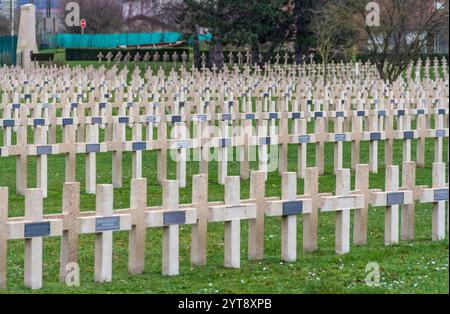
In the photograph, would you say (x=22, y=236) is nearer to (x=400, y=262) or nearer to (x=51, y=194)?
(x=400, y=262)

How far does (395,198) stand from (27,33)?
4630 centimetres

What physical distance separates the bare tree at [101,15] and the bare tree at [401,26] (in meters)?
30.9

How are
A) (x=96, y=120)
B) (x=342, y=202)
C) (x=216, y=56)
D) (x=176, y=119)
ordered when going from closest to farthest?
(x=342, y=202) < (x=96, y=120) < (x=176, y=119) < (x=216, y=56)

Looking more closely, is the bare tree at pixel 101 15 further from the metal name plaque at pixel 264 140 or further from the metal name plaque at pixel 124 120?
the metal name plaque at pixel 264 140

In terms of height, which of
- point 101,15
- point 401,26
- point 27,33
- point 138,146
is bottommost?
point 138,146

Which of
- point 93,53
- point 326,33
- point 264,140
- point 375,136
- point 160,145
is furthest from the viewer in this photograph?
point 93,53

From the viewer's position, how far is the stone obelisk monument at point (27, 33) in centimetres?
5188

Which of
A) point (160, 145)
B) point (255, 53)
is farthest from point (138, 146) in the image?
point (255, 53)

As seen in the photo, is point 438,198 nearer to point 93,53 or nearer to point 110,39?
point 93,53

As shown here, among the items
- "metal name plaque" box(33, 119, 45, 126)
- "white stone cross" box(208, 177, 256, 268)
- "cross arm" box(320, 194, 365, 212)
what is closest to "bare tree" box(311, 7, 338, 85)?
"metal name plaque" box(33, 119, 45, 126)

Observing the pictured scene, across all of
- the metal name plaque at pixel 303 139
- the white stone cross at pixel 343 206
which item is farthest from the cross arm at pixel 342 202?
the metal name plaque at pixel 303 139

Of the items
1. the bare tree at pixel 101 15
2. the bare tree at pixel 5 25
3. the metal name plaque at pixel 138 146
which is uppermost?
the bare tree at pixel 101 15

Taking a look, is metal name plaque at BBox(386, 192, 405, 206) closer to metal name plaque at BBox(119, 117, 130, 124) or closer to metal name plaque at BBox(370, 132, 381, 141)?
metal name plaque at BBox(370, 132, 381, 141)

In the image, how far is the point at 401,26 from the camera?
2184cm
